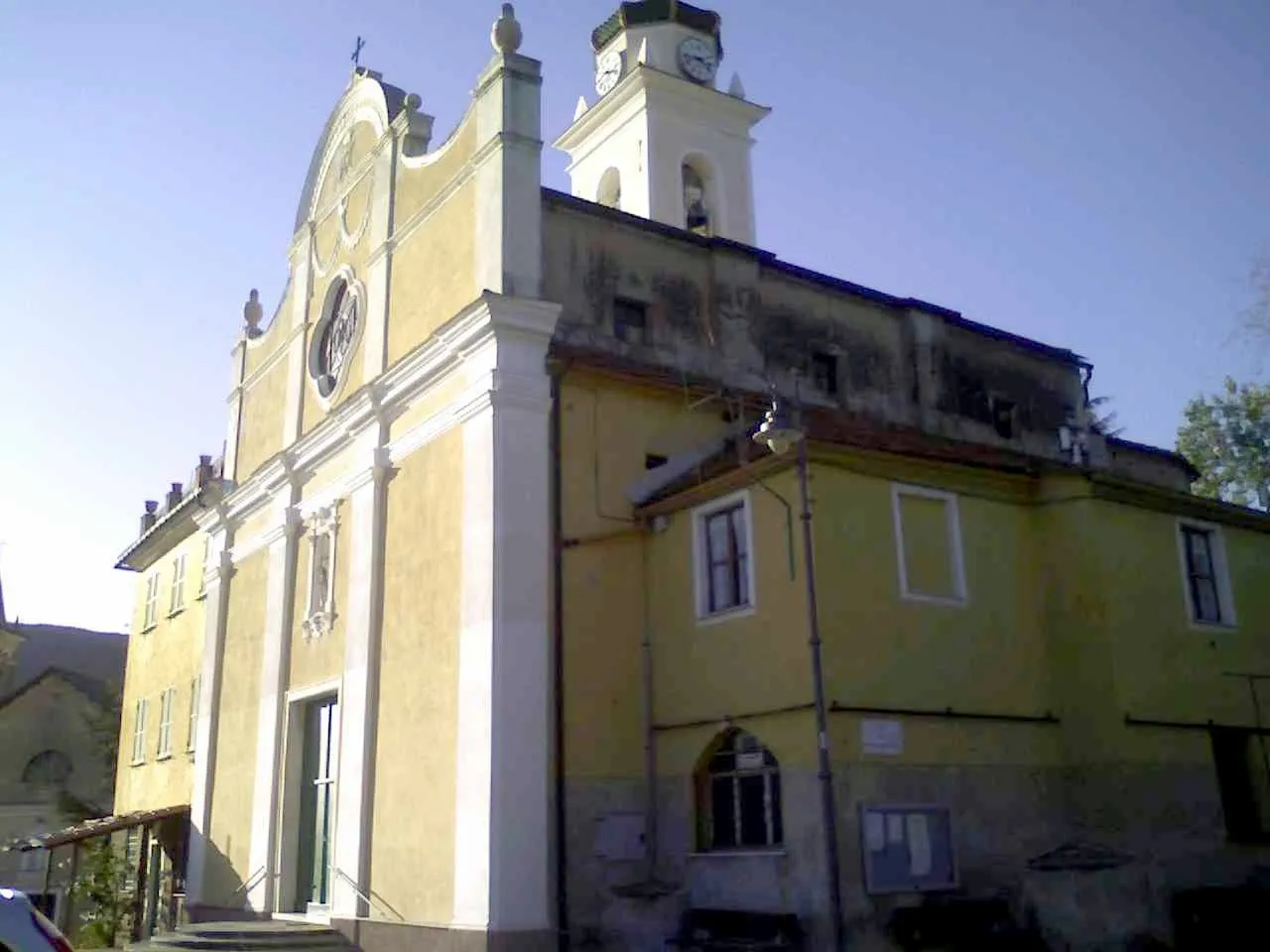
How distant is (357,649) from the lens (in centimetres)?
1802

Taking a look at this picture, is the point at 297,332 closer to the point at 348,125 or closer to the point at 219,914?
the point at 348,125

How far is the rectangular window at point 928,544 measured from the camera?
14688 millimetres

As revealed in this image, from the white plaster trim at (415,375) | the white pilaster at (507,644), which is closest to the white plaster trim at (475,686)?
the white pilaster at (507,644)

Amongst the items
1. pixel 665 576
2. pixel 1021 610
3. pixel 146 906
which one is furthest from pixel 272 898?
pixel 1021 610

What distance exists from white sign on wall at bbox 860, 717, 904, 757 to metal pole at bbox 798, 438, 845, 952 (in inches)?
23.1

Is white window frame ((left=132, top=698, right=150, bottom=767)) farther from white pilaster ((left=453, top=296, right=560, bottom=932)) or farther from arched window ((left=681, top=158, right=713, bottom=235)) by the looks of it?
white pilaster ((left=453, top=296, right=560, bottom=932))

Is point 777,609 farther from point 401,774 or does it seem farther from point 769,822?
point 401,774

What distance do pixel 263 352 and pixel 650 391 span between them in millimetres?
11109

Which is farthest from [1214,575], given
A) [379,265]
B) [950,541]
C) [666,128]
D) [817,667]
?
[666,128]

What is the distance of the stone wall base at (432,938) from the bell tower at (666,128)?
14564 mm

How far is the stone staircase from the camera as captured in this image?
1580cm

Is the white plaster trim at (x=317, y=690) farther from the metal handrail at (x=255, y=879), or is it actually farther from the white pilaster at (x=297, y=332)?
the white pilaster at (x=297, y=332)

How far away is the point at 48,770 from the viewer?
40.3 metres

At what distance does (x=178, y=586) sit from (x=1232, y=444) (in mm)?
28053
